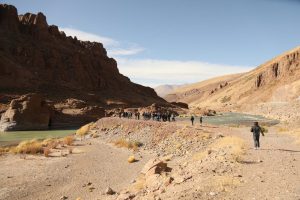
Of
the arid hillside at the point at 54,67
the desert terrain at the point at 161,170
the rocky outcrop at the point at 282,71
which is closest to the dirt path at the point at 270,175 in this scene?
the desert terrain at the point at 161,170

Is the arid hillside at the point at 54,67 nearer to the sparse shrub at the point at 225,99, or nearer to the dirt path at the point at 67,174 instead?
the sparse shrub at the point at 225,99

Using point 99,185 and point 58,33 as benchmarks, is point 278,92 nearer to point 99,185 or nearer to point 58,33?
point 58,33

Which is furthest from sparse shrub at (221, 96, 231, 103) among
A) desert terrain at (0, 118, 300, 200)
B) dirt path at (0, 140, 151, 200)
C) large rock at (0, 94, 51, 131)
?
dirt path at (0, 140, 151, 200)

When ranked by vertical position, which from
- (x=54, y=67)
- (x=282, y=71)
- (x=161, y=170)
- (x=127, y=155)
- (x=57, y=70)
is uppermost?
(x=282, y=71)

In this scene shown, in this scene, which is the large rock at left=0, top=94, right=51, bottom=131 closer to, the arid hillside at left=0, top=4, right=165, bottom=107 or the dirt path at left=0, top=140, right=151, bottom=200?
the arid hillside at left=0, top=4, right=165, bottom=107

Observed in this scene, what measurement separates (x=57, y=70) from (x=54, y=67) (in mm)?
1387

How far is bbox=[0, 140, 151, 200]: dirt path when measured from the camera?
2084 cm

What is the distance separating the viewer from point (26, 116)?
6681cm

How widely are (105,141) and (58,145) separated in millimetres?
5818

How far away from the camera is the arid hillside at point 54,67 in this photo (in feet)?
350

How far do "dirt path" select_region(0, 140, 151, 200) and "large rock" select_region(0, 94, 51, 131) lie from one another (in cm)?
3317

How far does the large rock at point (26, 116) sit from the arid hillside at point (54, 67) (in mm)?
26112

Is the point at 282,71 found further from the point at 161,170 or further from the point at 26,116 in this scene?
the point at 161,170

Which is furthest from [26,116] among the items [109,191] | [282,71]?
[282,71]
